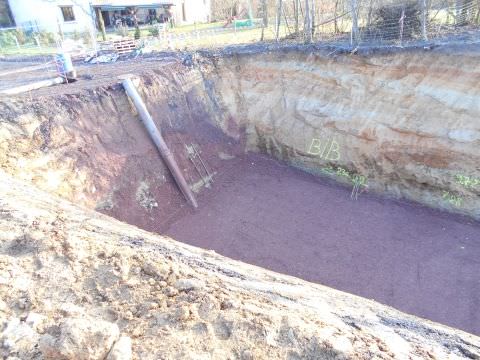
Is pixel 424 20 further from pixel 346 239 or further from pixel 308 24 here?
pixel 346 239

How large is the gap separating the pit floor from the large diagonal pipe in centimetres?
55

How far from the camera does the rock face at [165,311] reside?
3143mm

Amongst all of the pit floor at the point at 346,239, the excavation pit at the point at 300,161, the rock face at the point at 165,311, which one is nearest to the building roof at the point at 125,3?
the excavation pit at the point at 300,161

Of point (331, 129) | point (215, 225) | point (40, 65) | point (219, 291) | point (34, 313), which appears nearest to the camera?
point (34, 313)

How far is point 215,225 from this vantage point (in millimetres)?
9266

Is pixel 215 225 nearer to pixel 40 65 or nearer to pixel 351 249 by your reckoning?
pixel 351 249

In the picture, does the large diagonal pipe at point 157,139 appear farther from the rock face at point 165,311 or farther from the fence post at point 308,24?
the fence post at point 308,24

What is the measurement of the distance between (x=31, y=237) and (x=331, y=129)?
820cm

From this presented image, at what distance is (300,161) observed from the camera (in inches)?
448

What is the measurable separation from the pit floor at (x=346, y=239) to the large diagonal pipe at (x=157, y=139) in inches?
Result: 21.6

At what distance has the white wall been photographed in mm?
25141

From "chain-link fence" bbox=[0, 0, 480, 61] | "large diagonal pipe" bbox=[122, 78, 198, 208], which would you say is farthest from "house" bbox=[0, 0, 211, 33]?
"large diagonal pipe" bbox=[122, 78, 198, 208]

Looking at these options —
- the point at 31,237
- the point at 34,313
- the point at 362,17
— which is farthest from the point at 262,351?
the point at 362,17

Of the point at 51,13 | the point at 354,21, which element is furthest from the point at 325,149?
the point at 51,13
